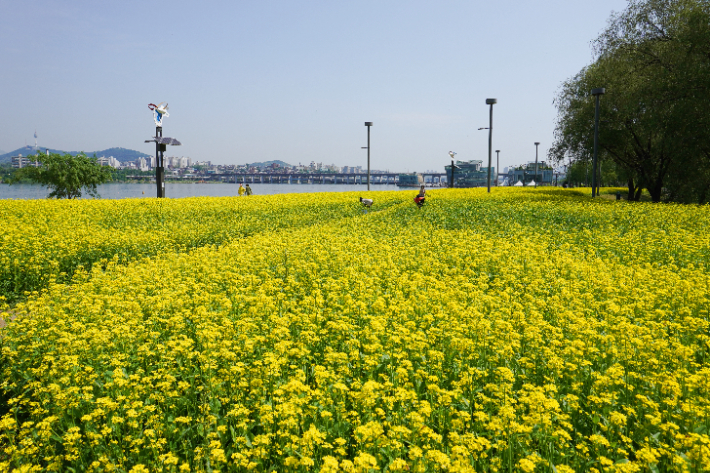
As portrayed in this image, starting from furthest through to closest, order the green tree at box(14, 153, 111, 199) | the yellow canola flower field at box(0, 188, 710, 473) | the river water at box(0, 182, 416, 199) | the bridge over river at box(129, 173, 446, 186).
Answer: the bridge over river at box(129, 173, 446, 186)
the river water at box(0, 182, 416, 199)
the green tree at box(14, 153, 111, 199)
the yellow canola flower field at box(0, 188, 710, 473)

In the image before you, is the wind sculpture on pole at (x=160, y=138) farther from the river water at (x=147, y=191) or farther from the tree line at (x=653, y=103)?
the tree line at (x=653, y=103)

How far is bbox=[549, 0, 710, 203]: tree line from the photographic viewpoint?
24.1 m

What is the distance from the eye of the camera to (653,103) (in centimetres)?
2619

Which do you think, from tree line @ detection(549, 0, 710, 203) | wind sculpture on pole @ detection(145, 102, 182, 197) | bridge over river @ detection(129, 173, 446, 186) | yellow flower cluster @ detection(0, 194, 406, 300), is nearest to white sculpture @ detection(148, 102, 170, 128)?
wind sculpture on pole @ detection(145, 102, 182, 197)

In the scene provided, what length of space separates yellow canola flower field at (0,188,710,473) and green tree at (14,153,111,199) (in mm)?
50300

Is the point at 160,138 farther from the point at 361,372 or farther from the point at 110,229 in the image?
the point at 361,372

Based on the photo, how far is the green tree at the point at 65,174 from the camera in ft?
165

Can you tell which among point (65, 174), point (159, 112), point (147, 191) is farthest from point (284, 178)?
point (159, 112)

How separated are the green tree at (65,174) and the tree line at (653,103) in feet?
171

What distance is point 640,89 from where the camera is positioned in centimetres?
2622

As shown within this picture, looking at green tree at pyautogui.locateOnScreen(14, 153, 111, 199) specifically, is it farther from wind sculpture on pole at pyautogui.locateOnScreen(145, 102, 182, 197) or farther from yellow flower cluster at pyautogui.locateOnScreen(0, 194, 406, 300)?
yellow flower cluster at pyautogui.locateOnScreen(0, 194, 406, 300)

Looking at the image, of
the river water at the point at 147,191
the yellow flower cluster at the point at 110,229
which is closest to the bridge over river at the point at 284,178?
the river water at the point at 147,191

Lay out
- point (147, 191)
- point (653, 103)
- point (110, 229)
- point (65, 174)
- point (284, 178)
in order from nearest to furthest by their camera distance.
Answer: point (110, 229), point (653, 103), point (65, 174), point (147, 191), point (284, 178)

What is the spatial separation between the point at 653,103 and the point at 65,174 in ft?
190
